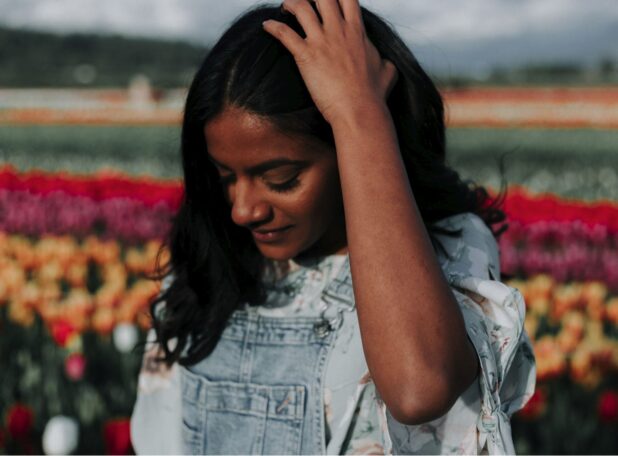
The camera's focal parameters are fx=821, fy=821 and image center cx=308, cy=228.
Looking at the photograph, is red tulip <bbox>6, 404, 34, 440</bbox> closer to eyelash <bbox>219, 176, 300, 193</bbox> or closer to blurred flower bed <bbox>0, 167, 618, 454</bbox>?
blurred flower bed <bbox>0, 167, 618, 454</bbox>

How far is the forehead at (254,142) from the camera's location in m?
1.18

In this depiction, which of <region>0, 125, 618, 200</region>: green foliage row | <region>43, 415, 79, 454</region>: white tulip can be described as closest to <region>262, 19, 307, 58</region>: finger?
<region>43, 415, 79, 454</region>: white tulip

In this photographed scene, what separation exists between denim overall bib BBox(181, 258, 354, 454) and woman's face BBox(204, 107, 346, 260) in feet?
0.50

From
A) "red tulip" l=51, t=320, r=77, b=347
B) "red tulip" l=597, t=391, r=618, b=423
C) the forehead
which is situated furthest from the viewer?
"red tulip" l=51, t=320, r=77, b=347

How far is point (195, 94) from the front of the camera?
4.25ft

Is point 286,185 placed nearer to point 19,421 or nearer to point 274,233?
point 274,233

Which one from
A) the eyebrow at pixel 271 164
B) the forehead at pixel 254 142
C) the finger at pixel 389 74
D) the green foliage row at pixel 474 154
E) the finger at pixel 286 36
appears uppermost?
the green foliage row at pixel 474 154

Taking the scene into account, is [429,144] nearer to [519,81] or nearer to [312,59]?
[312,59]

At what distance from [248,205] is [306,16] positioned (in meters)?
0.29

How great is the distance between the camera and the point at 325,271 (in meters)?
1.41

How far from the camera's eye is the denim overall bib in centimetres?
129

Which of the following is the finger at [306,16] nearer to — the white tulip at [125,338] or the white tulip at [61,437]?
the white tulip at [61,437]

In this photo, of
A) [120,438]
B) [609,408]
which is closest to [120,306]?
[120,438]

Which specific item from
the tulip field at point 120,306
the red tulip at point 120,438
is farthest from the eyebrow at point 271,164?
the red tulip at point 120,438
